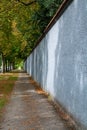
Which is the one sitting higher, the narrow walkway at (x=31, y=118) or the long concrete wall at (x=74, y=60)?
the long concrete wall at (x=74, y=60)

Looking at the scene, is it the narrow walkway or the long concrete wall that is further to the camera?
the narrow walkway

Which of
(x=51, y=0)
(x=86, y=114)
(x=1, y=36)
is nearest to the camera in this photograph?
(x=86, y=114)

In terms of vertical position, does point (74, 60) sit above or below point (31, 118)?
above

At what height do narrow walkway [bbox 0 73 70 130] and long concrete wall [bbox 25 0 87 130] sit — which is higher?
long concrete wall [bbox 25 0 87 130]

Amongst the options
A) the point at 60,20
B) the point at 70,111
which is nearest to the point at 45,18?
the point at 60,20

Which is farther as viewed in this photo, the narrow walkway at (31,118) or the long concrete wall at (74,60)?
the narrow walkway at (31,118)

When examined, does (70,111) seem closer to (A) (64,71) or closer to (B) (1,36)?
(A) (64,71)

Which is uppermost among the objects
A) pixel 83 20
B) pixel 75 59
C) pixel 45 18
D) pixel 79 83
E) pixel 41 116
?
pixel 45 18

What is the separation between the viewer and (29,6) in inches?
1139

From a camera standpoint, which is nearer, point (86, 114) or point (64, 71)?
point (86, 114)

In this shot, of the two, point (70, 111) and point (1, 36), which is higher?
point (1, 36)

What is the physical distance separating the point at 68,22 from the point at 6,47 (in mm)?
42566

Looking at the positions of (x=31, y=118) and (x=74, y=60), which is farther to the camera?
(x=31, y=118)

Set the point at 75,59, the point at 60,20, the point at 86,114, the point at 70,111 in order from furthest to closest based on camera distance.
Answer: the point at 60,20 < the point at 70,111 < the point at 75,59 < the point at 86,114
